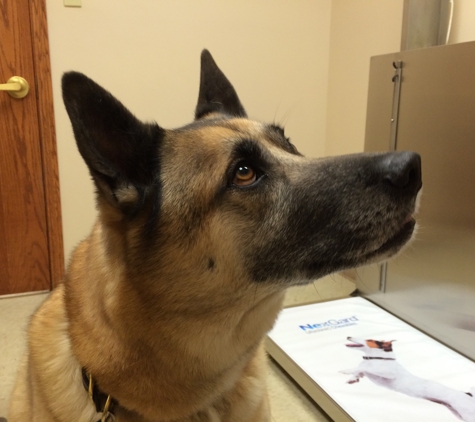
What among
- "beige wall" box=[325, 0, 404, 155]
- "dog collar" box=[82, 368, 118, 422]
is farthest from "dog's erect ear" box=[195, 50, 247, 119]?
"beige wall" box=[325, 0, 404, 155]

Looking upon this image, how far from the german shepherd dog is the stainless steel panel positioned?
1016 millimetres

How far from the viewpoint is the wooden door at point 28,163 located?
2.41m

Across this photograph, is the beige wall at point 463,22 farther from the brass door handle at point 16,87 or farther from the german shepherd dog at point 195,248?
the brass door handle at point 16,87

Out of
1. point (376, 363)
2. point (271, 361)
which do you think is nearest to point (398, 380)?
point (376, 363)

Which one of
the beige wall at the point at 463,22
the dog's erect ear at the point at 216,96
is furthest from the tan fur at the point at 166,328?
the beige wall at the point at 463,22

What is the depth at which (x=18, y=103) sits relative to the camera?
2469mm

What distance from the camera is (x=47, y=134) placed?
99.7 inches

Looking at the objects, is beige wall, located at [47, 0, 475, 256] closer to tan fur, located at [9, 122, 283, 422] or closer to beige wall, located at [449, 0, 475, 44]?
beige wall, located at [449, 0, 475, 44]

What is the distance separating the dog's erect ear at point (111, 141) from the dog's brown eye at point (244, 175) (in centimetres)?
18

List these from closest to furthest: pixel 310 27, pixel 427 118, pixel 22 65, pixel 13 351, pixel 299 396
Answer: pixel 299 396
pixel 427 118
pixel 13 351
pixel 22 65
pixel 310 27

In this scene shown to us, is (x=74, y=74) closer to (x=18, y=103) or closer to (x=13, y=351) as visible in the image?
(x=13, y=351)

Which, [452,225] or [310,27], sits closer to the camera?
[452,225]

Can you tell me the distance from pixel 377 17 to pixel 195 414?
2367mm

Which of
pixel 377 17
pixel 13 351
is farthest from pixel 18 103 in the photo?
pixel 377 17
